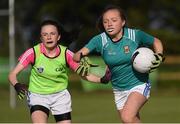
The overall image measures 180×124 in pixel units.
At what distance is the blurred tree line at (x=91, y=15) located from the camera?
143 ft

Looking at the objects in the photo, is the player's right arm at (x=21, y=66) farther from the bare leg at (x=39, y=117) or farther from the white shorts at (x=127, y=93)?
the white shorts at (x=127, y=93)

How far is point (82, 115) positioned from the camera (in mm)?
18781

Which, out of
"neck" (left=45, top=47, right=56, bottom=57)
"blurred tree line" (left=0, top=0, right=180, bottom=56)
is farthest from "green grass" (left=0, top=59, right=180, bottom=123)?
"blurred tree line" (left=0, top=0, right=180, bottom=56)

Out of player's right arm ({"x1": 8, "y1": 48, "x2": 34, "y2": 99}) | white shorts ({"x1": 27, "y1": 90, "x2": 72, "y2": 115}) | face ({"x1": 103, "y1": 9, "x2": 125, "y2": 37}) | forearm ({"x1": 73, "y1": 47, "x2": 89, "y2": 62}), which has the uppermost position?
face ({"x1": 103, "y1": 9, "x2": 125, "y2": 37})

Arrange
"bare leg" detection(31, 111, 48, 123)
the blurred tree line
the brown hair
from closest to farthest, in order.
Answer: "bare leg" detection(31, 111, 48, 123) < the brown hair < the blurred tree line

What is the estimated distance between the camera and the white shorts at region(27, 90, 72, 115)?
9.76m

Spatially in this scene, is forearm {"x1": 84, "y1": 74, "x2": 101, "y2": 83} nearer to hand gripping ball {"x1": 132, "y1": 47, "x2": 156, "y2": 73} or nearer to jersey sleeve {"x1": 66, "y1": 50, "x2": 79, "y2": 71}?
jersey sleeve {"x1": 66, "y1": 50, "x2": 79, "y2": 71}

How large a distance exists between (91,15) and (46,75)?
126ft

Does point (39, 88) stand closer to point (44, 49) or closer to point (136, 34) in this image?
point (44, 49)

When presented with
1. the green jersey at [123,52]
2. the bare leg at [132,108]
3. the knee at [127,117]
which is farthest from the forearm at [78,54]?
the knee at [127,117]

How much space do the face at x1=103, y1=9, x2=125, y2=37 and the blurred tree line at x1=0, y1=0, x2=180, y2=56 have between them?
102 ft

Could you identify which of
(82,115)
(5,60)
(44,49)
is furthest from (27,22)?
(44,49)

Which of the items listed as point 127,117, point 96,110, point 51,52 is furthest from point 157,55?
point 96,110

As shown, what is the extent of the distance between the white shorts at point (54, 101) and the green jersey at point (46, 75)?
0.06 m
